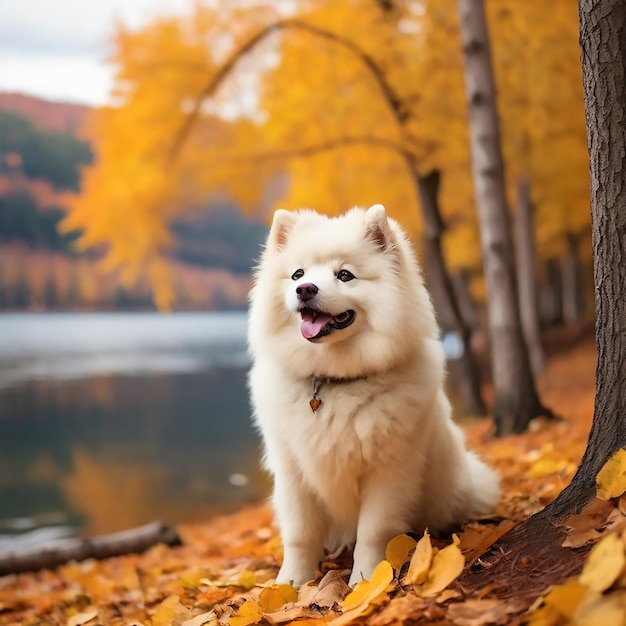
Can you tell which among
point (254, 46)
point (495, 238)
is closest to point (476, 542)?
point (495, 238)

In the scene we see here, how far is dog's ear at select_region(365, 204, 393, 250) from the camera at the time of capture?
246 centimetres

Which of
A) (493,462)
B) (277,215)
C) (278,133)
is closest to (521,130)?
(278,133)

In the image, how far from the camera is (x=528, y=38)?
6.61 meters

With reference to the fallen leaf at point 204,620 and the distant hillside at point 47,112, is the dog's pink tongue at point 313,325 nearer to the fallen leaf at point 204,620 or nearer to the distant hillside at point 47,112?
the fallen leaf at point 204,620

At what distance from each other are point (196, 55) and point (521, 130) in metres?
3.77

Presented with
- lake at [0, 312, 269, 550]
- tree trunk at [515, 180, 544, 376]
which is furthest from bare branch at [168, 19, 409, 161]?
lake at [0, 312, 269, 550]

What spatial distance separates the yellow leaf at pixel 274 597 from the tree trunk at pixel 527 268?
7719mm

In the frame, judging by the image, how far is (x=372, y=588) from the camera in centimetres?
195

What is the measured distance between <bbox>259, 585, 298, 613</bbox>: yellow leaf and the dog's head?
0.78 m

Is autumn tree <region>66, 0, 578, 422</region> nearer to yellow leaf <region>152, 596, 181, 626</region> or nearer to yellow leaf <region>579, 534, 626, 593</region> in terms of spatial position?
yellow leaf <region>152, 596, 181, 626</region>

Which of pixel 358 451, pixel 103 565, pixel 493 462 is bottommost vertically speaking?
pixel 103 565

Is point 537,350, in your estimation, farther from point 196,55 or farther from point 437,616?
point 437,616

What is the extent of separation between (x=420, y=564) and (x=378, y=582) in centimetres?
14

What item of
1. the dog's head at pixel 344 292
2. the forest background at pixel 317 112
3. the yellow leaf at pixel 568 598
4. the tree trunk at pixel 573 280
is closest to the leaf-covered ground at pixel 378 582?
the yellow leaf at pixel 568 598
